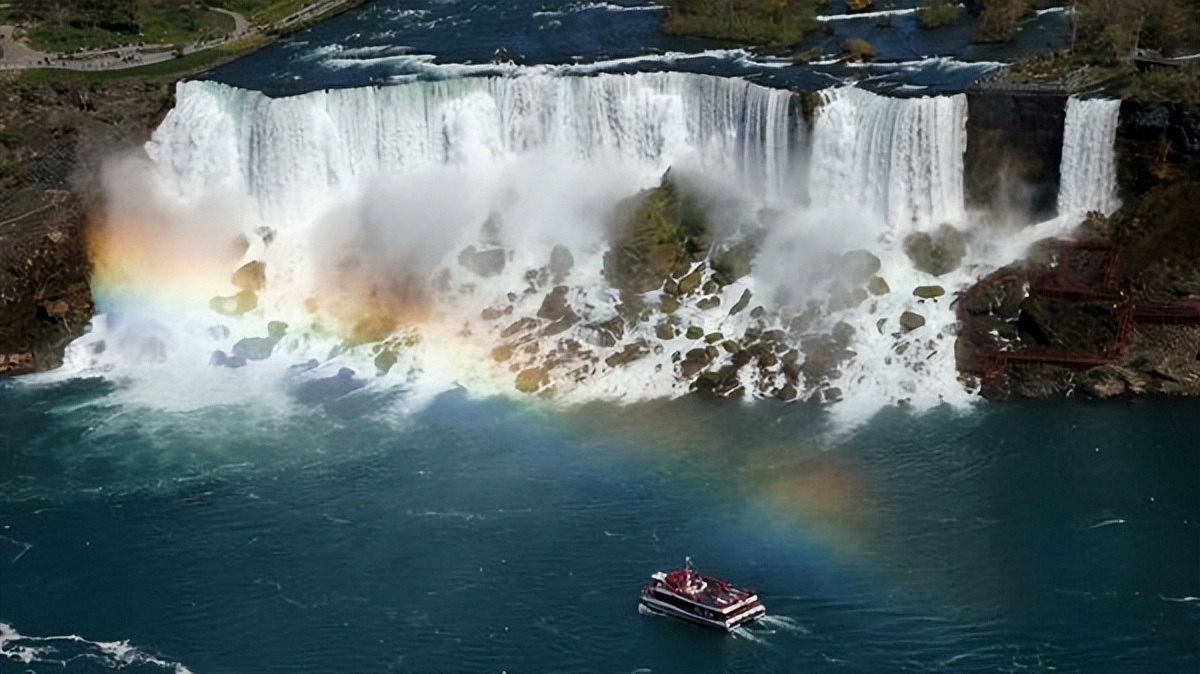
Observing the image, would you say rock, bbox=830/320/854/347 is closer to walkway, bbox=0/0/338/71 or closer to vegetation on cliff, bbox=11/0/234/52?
walkway, bbox=0/0/338/71

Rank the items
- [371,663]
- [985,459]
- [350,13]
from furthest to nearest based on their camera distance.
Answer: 1. [350,13]
2. [985,459]
3. [371,663]

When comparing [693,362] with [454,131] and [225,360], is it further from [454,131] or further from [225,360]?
[225,360]

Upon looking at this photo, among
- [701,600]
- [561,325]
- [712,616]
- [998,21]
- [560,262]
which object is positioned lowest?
[712,616]

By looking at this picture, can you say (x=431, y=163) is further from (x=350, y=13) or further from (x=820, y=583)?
(x=820, y=583)

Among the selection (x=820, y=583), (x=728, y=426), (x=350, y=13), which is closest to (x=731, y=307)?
(x=728, y=426)

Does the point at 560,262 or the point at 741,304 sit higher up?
the point at 560,262

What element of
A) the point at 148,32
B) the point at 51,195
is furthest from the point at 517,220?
the point at 148,32

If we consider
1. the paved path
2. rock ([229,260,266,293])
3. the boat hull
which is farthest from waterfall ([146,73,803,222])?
the boat hull
